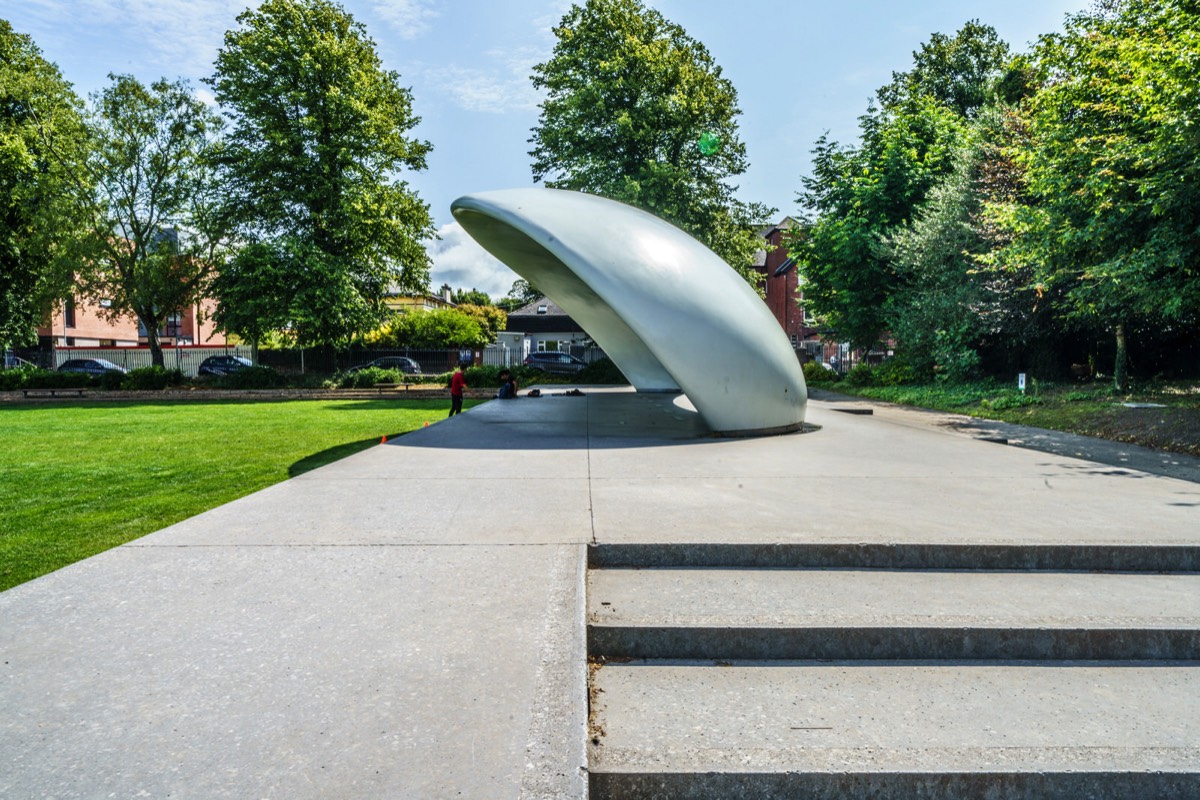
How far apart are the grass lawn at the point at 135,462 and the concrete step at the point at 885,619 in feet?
13.1

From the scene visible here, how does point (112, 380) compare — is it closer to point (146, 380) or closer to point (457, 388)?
point (146, 380)

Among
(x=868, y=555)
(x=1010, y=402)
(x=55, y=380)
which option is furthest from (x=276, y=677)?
(x=55, y=380)

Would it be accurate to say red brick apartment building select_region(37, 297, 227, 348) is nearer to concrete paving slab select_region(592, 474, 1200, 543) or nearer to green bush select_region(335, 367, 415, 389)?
green bush select_region(335, 367, 415, 389)

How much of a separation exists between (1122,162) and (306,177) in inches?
1055

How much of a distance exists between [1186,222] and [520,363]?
25592 mm

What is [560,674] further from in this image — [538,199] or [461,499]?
[538,199]

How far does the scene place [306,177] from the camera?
92.5 feet

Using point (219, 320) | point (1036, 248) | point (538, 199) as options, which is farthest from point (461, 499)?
point (219, 320)

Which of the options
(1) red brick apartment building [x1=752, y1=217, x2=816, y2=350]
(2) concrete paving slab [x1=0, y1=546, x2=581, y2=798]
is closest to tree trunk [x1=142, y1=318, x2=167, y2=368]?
(2) concrete paving slab [x1=0, y1=546, x2=581, y2=798]

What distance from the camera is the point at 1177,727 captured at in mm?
2877

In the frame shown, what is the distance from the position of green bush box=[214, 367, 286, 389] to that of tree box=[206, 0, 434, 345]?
1.55 m

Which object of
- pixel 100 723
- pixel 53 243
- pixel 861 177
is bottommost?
pixel 100 723

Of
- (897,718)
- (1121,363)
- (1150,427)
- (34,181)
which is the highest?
(34,181)

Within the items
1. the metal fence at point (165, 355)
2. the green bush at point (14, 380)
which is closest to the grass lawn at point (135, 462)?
the green bush at point (14, 380)
